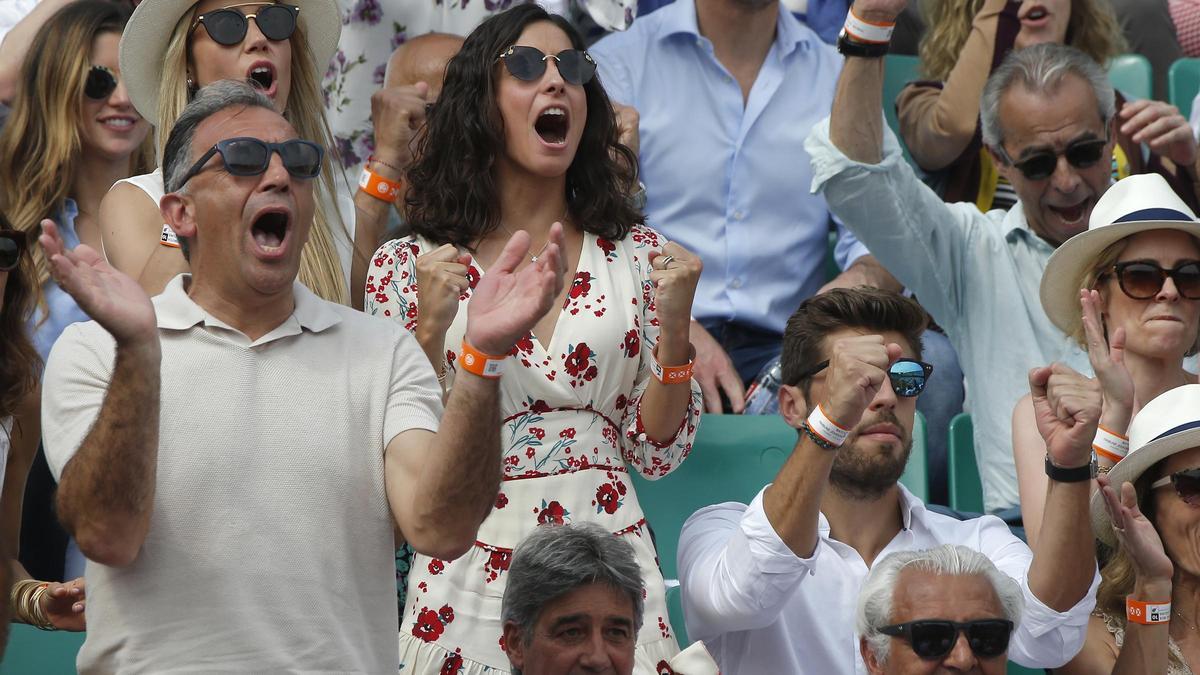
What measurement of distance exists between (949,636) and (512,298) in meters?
1.45

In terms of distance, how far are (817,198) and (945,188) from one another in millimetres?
528

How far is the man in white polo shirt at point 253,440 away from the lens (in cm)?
288

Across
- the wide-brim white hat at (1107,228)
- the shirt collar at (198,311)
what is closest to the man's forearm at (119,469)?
the shirt collar at (198,311)

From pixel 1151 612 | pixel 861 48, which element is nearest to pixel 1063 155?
pixel 861 48

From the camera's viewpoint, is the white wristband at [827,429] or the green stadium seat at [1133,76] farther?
the green stadium seat at [1133,76]

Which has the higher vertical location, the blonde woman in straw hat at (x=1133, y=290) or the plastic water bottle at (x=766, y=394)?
the blonde woman in straw hat at (x=1133, y=290)

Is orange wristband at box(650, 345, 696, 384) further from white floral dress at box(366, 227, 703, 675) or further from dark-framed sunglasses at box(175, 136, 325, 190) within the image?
dark-framed sunglasses at box(175, 136, 325, 190)

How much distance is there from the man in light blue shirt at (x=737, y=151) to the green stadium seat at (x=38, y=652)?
2238mm

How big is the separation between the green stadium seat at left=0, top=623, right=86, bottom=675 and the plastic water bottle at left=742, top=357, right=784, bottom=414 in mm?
2029

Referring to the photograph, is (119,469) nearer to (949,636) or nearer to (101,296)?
(101,296)

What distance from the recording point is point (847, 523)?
179 inches

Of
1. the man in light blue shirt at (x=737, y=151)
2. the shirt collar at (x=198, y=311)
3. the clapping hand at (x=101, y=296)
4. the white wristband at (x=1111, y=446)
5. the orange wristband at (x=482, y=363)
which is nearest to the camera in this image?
the clapping hand at (x=101, y=296)

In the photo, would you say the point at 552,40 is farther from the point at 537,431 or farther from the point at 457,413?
the point at 457,413

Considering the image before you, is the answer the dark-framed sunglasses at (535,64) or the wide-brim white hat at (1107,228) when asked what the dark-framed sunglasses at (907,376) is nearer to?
the wide-brim white hat at (1107,228)
